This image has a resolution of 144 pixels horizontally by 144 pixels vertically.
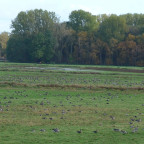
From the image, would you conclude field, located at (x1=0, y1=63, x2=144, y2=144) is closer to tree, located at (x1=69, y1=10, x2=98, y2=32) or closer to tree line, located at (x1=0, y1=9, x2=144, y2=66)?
tree line, located at (x1=0, y1=9, x2=144, y2=66)

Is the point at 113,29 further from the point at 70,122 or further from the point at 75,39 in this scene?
the point at 70,122

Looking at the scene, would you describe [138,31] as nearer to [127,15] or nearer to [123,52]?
[123,52]

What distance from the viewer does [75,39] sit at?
11450 centimetres

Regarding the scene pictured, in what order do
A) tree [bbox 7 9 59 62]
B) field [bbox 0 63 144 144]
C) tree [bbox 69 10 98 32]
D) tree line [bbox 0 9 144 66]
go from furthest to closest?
tree [bbox 69 10 98 32] → tree [bbox 7 9 59 62] → tree line [bbox 0 9 144 66] → field [bbox 0 63 144 144]

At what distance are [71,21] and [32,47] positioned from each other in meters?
21.4

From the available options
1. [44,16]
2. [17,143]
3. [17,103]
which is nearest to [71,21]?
[44,16]

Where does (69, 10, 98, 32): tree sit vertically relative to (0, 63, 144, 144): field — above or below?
above

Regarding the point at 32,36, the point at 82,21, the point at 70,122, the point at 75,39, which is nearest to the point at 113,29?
the point at 75,39

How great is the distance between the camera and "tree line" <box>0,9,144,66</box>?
107 meters

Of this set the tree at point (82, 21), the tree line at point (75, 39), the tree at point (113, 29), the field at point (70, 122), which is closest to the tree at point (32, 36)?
the tree line at point (75, 39)

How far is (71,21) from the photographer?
403ft

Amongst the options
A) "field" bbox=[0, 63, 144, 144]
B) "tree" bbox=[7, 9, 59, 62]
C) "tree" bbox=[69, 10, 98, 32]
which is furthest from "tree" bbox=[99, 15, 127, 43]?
"field" bbox=[0, 63, 144, 144]

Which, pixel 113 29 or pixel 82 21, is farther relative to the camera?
pixel 82 21

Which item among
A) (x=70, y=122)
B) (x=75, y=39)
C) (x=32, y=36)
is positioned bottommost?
(x=70, y=122)
